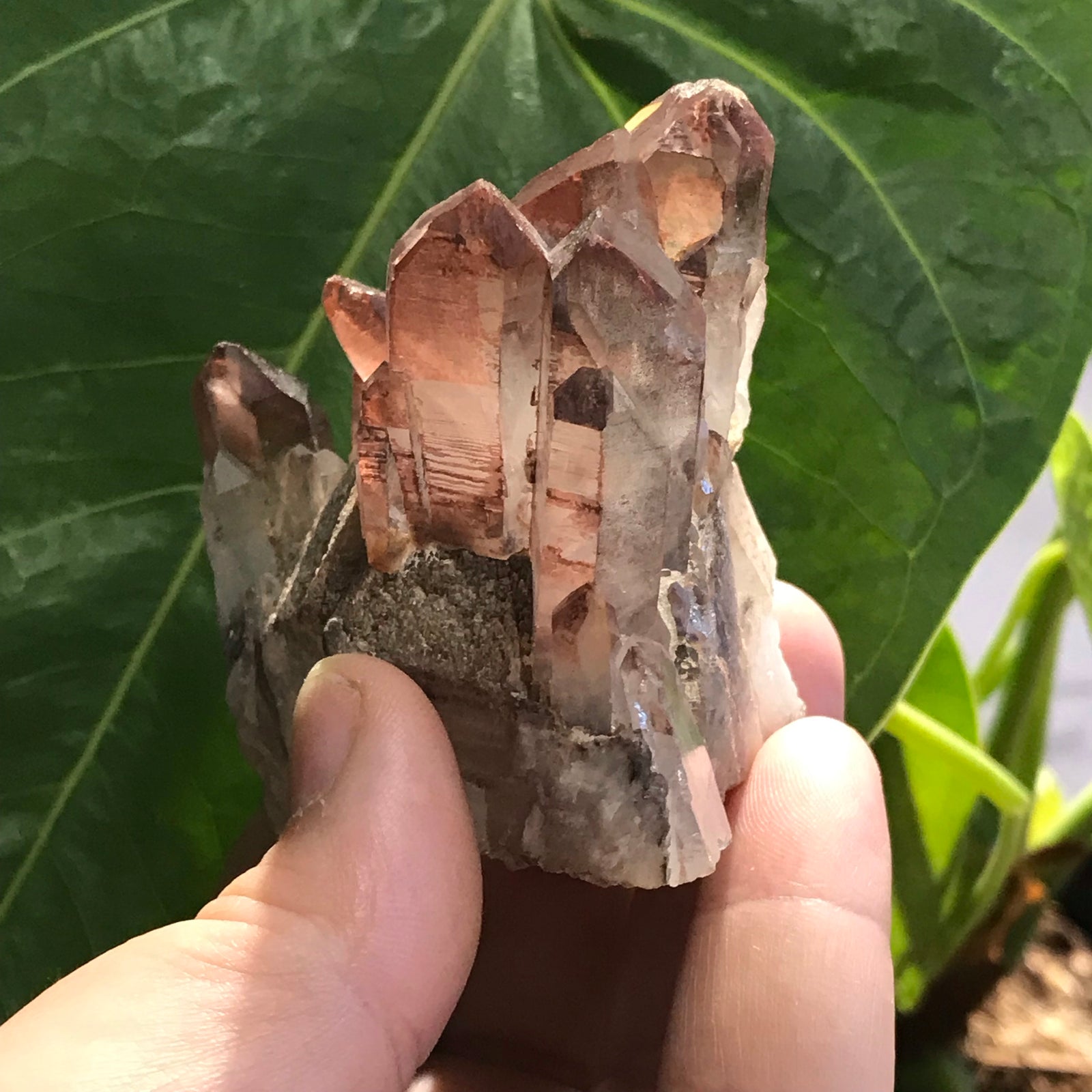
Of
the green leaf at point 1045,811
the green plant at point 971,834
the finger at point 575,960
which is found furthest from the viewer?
the green leaf at point 1045,811

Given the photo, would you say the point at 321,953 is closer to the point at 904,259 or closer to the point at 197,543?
the point at 197,543

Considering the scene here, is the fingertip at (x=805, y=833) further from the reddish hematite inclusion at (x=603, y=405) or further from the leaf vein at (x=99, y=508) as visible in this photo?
the leaf vein at (x=99, y=508)

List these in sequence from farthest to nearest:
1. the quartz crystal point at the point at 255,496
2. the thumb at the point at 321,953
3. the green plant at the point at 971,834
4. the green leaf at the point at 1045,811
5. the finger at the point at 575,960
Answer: the green leaf at the point at 1045,811, the green plant at the point at 971,834, the finger at the point at 575,960, the quartz crystal point at the point at 255,496, the thumb at the point at 321,953

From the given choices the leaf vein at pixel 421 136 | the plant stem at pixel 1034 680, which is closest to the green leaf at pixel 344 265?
the leaf vein at pixel 421 136

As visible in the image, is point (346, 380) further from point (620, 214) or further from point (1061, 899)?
point (1061, 899)

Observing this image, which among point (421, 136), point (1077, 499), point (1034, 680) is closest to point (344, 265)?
point (421, 136)

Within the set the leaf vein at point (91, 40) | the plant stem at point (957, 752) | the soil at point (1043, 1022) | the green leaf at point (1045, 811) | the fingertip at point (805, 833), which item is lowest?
the soil at point (1043, 1022)

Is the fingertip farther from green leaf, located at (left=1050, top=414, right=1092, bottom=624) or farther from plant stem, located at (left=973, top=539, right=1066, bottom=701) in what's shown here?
plant stem, located at (left=973, top=539, right=1066, bottom=701)

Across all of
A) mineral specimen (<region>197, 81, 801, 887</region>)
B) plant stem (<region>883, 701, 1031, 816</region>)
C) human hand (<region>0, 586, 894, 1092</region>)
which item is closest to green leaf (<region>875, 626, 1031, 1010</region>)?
plant stem (<region>883, 701, 1031, 816</region>)
